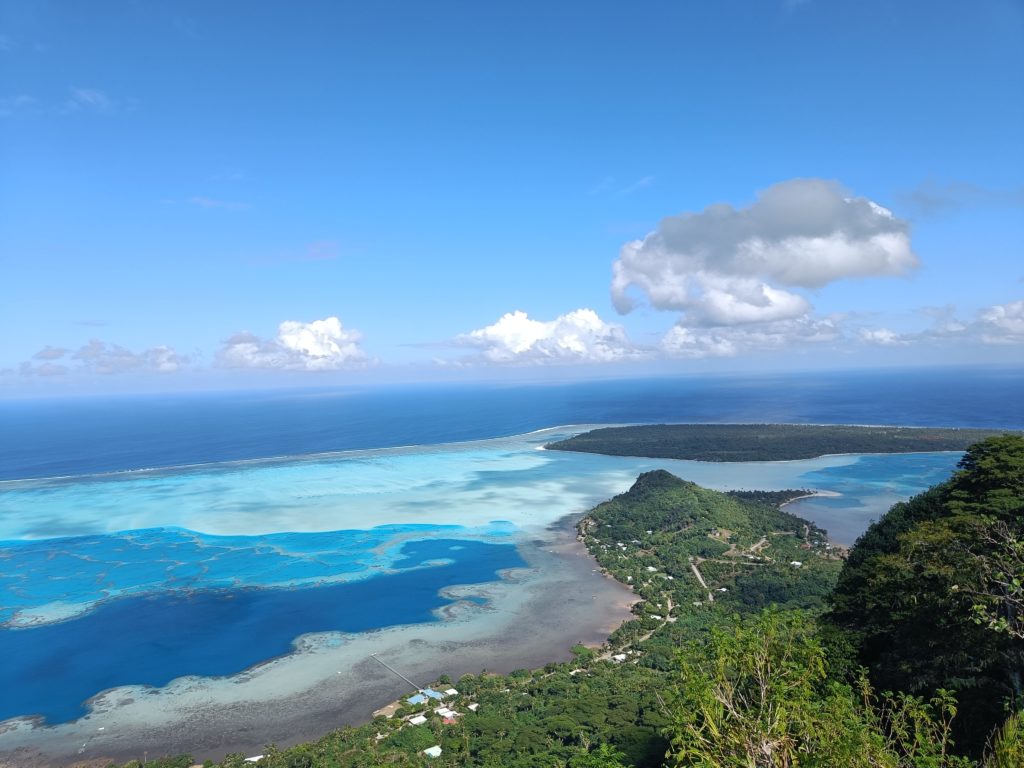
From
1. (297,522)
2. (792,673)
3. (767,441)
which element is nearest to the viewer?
(792,673)

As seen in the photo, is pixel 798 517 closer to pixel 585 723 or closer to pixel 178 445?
pixel 585 723

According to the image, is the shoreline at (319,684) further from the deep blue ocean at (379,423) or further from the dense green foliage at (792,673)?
the deep blue ocean at (379,423)

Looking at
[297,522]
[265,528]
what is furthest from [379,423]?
[265,528]

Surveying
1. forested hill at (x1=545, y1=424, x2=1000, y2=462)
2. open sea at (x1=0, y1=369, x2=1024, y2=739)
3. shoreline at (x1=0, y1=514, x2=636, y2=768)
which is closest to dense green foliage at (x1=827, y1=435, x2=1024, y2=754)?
shoreline at (x1=0, y1=514, x2=636, y2=768)

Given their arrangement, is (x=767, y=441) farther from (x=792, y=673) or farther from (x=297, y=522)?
(x=792, y=673)

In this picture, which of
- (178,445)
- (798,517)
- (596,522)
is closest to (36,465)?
(178,445)

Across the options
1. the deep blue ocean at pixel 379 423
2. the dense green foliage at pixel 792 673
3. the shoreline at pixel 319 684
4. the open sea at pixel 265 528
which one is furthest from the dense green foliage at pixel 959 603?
the deep blue ocean at pixel 379 423
